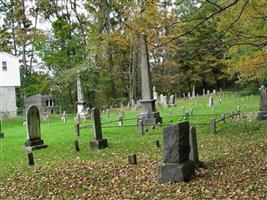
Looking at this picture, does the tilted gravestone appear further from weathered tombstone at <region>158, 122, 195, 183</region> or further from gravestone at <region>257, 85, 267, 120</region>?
gravestone at <region>257, 85, 267, 120</region>

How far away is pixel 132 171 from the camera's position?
10.5 metres

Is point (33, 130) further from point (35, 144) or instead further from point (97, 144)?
point (97, 144)

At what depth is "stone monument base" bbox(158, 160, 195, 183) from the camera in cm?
881

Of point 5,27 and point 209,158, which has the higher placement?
point 5,27

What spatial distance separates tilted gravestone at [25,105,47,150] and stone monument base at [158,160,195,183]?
28.4 feet

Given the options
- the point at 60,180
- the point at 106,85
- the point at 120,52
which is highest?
the point at 120,52

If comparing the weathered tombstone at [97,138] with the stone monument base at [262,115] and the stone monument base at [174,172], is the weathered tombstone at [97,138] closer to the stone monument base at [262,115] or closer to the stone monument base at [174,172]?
the stone monument base at [174,172]

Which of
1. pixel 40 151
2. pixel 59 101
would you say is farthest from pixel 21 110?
pixel 40 151

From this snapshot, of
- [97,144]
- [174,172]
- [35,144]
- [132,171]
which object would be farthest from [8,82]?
[174,172]

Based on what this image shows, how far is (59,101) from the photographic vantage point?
47.4 meters

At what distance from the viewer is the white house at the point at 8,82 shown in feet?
141

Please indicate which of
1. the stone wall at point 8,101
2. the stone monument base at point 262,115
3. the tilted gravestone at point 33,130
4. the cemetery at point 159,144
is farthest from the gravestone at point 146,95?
the stone wall at point 8,101

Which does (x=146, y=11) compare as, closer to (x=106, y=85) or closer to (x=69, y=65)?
(x=69, y=65)

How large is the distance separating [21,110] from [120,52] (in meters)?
13.7
